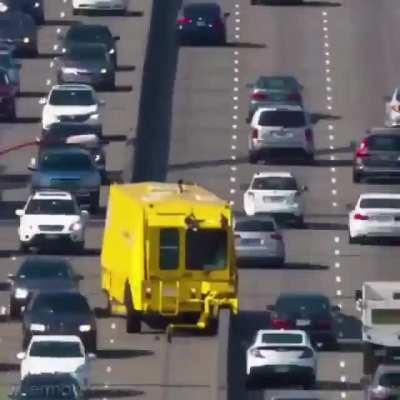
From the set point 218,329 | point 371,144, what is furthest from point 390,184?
point 218,329

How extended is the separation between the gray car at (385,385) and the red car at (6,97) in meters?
35.2

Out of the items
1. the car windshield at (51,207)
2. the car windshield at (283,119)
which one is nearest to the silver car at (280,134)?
the car windshield at (283,119)

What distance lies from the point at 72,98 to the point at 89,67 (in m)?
5.43

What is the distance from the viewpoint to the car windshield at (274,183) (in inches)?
3159

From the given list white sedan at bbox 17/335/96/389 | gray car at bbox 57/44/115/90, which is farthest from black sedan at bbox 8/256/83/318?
gray car at bbox 57/44/115/90

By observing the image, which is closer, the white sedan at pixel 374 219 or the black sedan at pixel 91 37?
the white sedan at pixel 374 219

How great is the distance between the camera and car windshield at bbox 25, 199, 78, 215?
76.0 metres

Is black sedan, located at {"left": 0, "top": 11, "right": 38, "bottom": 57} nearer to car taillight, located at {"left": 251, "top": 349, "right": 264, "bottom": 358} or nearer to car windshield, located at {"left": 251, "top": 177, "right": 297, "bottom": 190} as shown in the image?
car windshield, located at {"left": 251, "top": 177, "right": 297, "bottom": 190}

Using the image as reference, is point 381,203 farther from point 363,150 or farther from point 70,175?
Result: point 70,175

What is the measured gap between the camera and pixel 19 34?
98.9 m

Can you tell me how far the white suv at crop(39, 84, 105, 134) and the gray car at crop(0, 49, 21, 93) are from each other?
7.14 feet

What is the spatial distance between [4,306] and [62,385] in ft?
46.2

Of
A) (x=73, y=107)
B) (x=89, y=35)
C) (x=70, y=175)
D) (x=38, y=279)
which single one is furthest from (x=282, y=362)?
(x=89, y=35)

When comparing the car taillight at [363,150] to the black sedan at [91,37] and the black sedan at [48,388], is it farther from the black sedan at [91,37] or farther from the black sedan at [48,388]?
the black sedan at [48,388]
